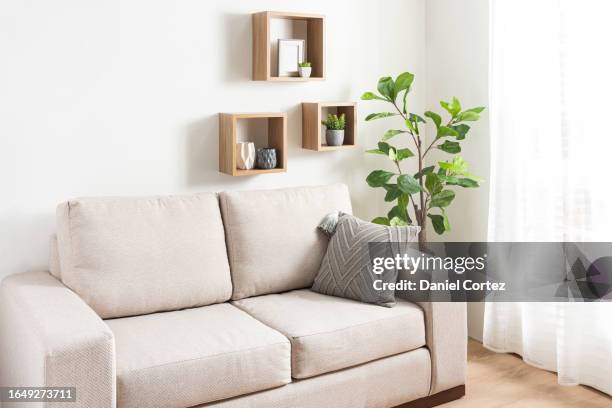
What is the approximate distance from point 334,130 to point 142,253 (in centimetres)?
130

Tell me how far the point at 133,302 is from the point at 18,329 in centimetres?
46

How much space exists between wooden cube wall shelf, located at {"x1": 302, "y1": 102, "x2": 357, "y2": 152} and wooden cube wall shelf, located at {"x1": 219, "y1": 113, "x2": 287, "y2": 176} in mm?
185

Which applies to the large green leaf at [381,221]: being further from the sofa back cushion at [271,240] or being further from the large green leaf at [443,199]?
the sofa back cushion at [271,240]

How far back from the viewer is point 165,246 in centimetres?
287

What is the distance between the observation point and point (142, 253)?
9.20ft

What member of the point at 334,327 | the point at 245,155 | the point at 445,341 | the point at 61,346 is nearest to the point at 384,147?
the point at 245,155

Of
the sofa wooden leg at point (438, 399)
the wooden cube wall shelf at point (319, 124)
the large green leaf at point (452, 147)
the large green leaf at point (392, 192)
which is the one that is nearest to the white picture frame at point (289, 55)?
the wooden cube wall shelf at point (319, 124)

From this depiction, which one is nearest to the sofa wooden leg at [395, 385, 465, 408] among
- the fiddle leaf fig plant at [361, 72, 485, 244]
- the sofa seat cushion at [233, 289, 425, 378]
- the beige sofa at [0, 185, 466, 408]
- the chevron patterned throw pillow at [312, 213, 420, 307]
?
the beige sofa at [0, 185, 466, 408]

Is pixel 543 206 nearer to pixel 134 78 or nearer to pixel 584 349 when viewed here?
pixel 584 349

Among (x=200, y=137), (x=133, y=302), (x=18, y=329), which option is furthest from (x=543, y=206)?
(x=18, y=329)

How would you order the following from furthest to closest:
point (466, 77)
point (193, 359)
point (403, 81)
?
point (466, 77) < point (403, 81) < point (193, 359)

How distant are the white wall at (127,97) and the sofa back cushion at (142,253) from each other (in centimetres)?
29

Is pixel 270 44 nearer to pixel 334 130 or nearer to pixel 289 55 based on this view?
pixel 289 55

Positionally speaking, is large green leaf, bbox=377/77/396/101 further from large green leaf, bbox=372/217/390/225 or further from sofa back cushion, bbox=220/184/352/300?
sofa back cushion, bbox=220/184/352/300
